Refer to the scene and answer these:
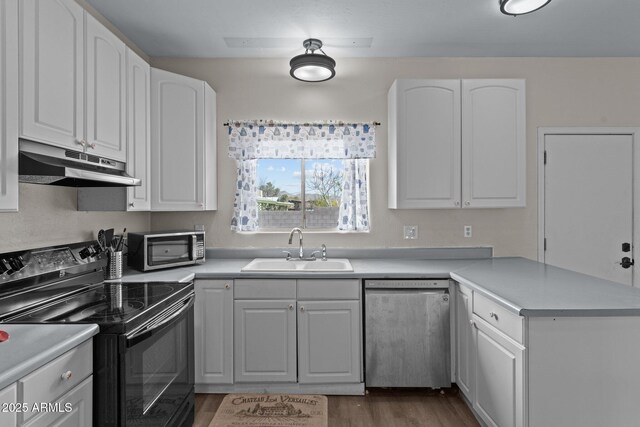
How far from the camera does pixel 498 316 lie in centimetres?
182

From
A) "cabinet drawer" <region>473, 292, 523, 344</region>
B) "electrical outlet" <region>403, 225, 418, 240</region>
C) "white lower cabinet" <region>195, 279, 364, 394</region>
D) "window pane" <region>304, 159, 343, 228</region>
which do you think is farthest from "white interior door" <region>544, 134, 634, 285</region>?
"white lower cabinet" <region>195, 279, 364, 394</region>

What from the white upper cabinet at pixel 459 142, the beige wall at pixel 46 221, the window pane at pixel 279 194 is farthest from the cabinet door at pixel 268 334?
the white upper cabinet at pixel 459 142

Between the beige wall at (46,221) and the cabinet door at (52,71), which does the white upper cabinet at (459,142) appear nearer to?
the cabinet door at (52,71)

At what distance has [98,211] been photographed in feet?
7.69

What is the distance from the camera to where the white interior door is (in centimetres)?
296

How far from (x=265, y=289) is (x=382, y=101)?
5.94ft

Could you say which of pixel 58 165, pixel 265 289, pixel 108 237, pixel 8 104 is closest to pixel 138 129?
pixel 108 237

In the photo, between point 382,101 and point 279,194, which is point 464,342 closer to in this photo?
point 279,194

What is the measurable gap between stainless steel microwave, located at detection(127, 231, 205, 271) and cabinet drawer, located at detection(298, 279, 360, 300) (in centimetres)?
85

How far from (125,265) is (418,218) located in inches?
91.0

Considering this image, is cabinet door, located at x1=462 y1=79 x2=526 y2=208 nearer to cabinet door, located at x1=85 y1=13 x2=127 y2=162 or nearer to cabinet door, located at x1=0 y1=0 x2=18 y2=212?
cabinet door, located at x1=85 y1=13 x2=127 y2=162

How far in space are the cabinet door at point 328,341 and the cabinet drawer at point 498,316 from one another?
2.49ft

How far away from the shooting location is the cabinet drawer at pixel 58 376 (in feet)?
3.53

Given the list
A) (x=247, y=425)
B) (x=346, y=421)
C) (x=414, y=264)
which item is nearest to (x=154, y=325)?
(x=247, y=425)
